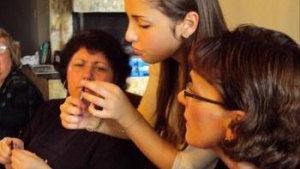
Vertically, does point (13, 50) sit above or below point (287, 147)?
below

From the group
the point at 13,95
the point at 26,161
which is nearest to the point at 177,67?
the point at 26,161

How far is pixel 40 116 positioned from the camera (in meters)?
1.73

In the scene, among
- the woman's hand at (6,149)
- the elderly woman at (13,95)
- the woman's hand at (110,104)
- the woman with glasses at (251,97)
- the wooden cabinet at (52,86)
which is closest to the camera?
the woman with glasses at (251,97)

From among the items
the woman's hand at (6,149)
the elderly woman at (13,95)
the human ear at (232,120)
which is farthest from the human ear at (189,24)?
the elderly woman at (13,95)

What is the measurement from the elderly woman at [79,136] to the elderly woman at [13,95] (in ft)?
1.74

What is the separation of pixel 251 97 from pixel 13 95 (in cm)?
172

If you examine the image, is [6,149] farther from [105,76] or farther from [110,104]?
[110,104]

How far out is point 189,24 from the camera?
3.48 feet

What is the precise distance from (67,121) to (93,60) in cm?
44

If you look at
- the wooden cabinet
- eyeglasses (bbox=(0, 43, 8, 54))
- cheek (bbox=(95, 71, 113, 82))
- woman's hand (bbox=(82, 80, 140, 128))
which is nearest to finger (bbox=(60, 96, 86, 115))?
woman's hand (bbox=(82, 80, 140, 128))

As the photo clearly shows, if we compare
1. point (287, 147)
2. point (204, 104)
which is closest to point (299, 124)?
point (287, 147)

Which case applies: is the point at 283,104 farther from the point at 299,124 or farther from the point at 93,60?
the point at 93,60

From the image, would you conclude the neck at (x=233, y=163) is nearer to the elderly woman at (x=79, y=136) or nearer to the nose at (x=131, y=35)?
the nose at (x=131, y=35)

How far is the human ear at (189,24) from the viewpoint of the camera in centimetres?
105
